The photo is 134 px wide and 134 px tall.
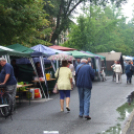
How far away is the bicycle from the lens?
25.7 ft

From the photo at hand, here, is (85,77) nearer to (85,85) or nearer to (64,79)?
(85,85)

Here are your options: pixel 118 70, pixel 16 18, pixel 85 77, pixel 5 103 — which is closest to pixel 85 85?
pixel 85 77

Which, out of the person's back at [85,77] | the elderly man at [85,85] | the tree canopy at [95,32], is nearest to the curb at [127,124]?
the elderly man at [85,85]

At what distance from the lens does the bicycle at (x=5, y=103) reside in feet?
25.7

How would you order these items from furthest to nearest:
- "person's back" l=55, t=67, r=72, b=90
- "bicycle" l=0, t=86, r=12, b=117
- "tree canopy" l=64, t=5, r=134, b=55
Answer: "tree canopy" l=64, t=5, r=134, b=55
"person's back" l=55, t=67, r=72, b=90
"bicycle" l=0, t=86, r=12, b=117

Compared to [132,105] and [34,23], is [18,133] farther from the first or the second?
[34,23]

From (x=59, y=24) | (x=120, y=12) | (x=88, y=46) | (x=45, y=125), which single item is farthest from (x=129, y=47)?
(x=45, y=125)

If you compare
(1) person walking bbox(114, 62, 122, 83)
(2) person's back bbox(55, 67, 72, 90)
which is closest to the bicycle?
(2) person's back bbox(55, 67, 72, 90)

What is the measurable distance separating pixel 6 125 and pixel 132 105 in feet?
16.8

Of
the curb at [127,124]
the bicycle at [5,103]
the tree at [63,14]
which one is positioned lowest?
the curb at [127,124]

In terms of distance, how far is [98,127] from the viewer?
6.60 meters

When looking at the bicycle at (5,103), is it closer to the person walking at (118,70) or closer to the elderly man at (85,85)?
the elderly man at (85,85)

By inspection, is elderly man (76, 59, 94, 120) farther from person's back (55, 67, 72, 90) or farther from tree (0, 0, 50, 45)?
tree (0, 0, 50, 45)

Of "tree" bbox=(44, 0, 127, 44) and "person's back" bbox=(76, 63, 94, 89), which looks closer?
"person's back" bbox=(76, 63, 94, 89)
